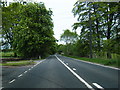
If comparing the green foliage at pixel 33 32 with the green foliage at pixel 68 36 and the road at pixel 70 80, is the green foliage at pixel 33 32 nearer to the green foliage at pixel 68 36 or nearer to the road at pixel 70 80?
the road at pixel 70 80

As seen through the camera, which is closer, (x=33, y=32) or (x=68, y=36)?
(x=33, y=32)

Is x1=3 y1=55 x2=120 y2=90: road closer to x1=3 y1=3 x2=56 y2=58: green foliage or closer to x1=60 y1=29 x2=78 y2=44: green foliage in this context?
x1=3 y1=3 x2=56 y2=58: green foliage

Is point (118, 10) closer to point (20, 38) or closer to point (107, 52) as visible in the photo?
point (107, 52)

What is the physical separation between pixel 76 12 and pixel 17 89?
30.5m

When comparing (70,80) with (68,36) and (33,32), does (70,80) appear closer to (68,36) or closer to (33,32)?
(33,32)

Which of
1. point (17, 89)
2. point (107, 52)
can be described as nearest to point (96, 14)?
point (107, 52)

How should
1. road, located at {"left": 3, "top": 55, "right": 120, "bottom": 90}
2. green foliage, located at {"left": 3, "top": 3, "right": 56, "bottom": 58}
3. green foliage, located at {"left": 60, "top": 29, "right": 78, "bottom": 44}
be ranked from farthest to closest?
green foliage, located at {"left": 60, "top": 29, "right": 78, "bottom": 44} < green foliage, located at {"left": 3, "top": 3, "right": 56, "bottom": 58} < road, located at {"left": 3, "top": 55, "right": 120, "bottom": 90}

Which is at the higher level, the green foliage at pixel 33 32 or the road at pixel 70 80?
the green foliage at pixel 33 32

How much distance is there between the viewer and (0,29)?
11.6 metres

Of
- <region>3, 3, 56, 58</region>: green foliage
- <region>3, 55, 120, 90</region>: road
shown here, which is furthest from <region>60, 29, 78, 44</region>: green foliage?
<region>3, 55, 120, 90</region>: road

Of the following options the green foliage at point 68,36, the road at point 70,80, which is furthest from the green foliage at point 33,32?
the green foliage at point 68,36

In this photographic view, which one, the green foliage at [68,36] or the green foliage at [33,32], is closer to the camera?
the green foliage at [33,32]

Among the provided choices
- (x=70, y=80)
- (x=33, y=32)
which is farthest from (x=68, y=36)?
(x=70, y=80)

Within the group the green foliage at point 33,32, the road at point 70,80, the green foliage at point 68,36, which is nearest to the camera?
the road at point 70,80
